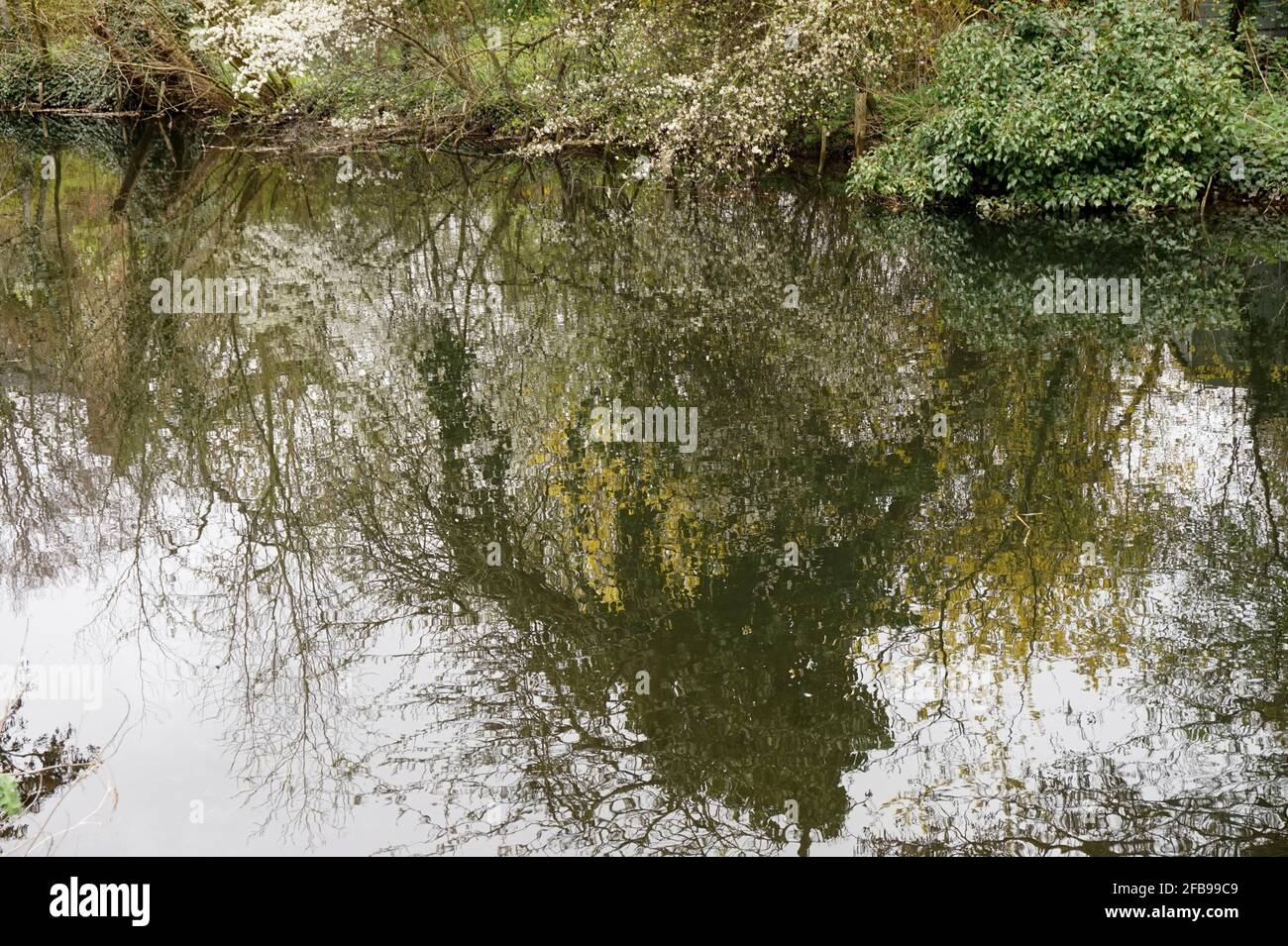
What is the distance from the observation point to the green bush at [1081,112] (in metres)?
16.8

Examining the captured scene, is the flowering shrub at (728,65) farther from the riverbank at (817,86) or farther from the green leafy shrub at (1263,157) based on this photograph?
the green leafy shrub at (1263,157)

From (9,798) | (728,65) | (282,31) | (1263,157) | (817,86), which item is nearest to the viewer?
(9,798)

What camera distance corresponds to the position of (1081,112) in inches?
669

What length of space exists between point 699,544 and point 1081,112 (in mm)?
12671

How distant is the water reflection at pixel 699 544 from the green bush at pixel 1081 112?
3.08 metres

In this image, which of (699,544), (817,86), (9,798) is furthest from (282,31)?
(9,798)

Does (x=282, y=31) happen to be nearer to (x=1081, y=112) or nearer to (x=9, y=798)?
(x=1081, y=112)

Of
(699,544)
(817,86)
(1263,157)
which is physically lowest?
(699,544)

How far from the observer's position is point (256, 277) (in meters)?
14.8

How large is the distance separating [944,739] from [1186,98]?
14594 millimetres

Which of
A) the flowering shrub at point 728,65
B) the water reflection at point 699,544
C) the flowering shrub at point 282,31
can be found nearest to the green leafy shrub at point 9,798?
the water reflection at point 699,544
